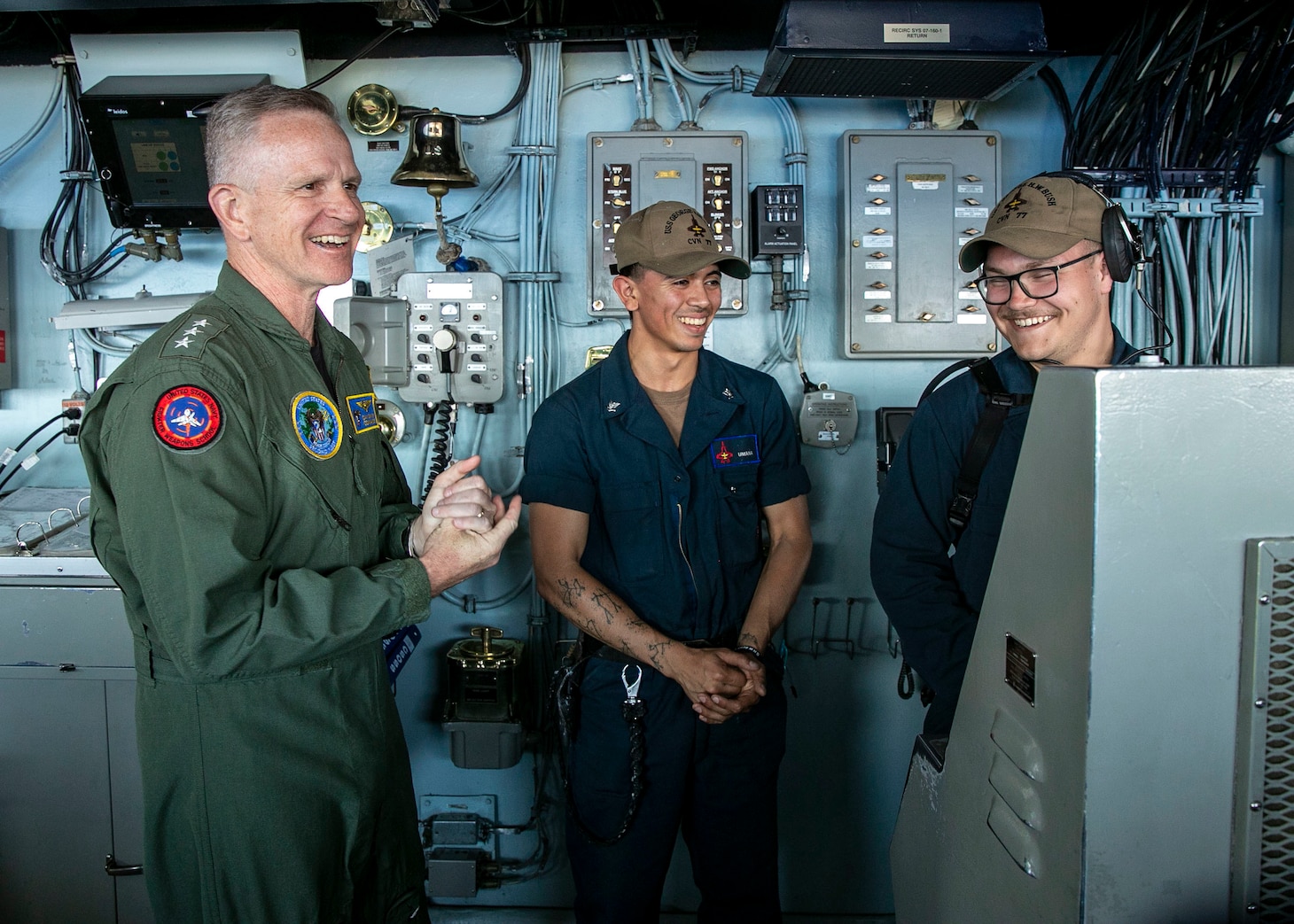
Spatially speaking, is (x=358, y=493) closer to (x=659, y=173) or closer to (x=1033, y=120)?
(x=659, y=173)

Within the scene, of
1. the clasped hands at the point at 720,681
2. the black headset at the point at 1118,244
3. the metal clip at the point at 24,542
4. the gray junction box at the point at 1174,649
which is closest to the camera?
the gray junction box at the point at 1174,649

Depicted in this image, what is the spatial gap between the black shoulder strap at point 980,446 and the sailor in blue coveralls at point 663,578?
23.0 inches

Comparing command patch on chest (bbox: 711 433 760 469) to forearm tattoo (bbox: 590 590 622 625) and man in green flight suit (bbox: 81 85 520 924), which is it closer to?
forearm tattoo (bbox: 590 590 622 625)

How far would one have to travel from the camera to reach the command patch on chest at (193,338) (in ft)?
4.22

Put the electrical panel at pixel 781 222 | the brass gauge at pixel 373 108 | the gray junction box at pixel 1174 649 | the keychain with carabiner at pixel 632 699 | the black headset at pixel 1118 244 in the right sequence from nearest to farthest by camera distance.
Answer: the gray junction box at pixel 1174 649 < the black headset at pixel 1118 244 < the keychain with carabiner at pixel 632 699 < the electrical panel at pixel 781 222 < the brass gauge at pixel 373 108

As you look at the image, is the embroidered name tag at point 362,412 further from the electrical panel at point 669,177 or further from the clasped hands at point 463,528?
the electrical panel at point 669,177

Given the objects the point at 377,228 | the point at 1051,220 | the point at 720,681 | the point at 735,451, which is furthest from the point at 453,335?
the point at 1051,220

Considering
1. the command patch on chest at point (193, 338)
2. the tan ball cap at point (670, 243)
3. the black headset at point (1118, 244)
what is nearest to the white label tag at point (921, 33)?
the tan ball cap at point (670, 243)

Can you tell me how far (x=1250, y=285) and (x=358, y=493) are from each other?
2541 millimetres

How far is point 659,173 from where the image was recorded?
256cm

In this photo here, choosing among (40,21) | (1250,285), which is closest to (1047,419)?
(1250,285)

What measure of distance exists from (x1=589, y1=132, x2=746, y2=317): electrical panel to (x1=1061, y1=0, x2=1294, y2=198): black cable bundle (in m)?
0.96

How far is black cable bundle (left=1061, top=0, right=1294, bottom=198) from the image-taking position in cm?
218

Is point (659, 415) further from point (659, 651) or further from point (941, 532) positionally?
point (941, 532)
